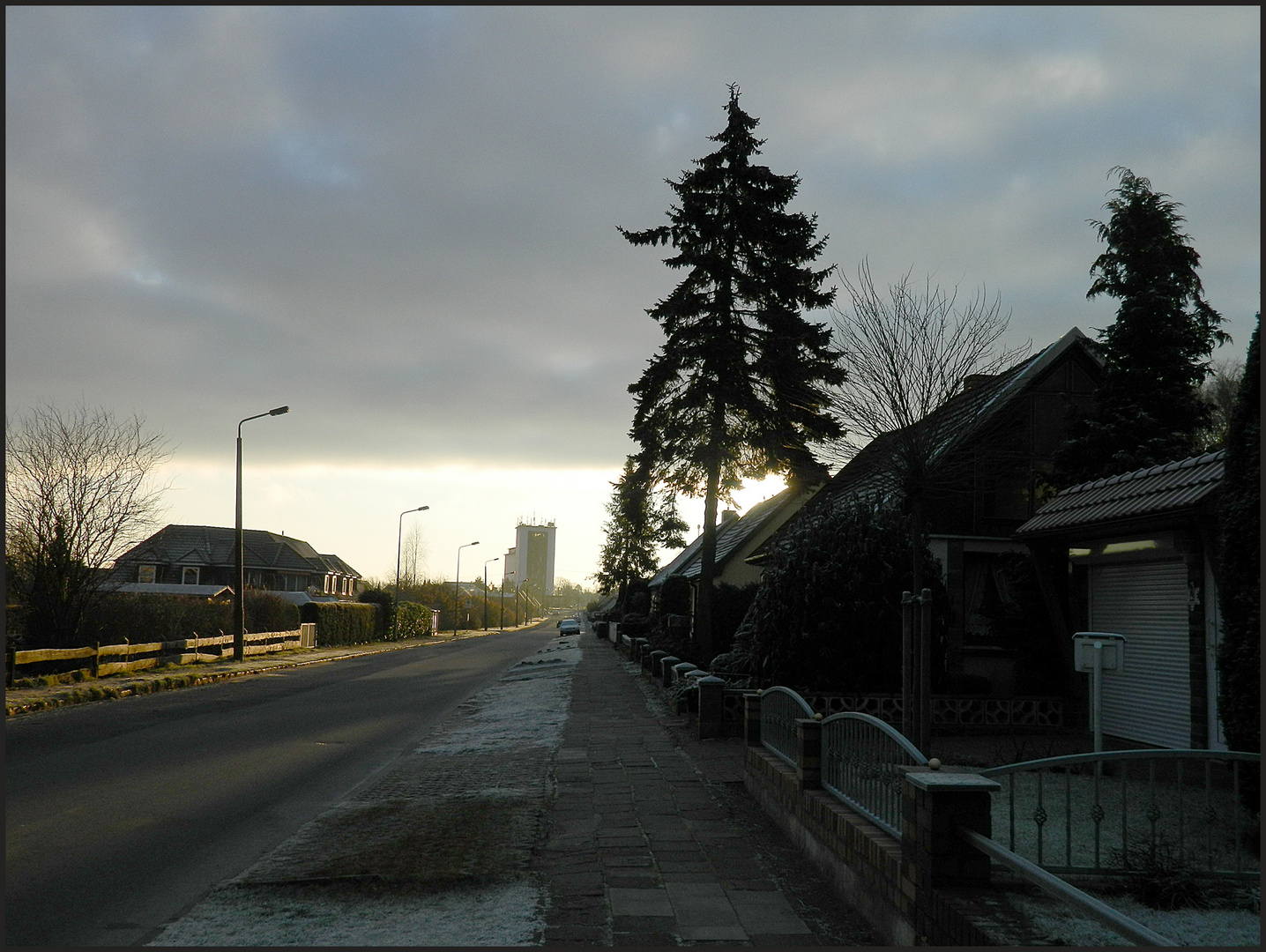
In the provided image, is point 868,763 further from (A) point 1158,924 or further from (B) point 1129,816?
(B) point 1129,816

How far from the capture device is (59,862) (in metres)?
7.27

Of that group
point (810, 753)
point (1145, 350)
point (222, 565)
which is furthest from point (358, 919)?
point (222, 565)

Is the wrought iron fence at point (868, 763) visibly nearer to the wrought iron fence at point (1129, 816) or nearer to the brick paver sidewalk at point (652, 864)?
the wrought iron fence at point (1129, 816)

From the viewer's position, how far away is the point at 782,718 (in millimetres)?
9125

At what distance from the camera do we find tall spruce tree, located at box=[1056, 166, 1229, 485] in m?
19.7

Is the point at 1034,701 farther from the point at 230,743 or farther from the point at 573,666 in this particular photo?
the point at 573,666

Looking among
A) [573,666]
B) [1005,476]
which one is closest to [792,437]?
[1005,476]

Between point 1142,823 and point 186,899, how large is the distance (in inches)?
282

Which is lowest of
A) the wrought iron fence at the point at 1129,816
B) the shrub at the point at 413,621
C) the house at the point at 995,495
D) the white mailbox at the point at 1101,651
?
the shrub at the point at 413,621

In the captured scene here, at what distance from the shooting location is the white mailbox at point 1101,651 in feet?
31.4

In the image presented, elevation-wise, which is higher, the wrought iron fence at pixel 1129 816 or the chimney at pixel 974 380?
the chimney at pixel 974 380

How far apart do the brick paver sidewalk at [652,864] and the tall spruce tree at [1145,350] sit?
1188 cm

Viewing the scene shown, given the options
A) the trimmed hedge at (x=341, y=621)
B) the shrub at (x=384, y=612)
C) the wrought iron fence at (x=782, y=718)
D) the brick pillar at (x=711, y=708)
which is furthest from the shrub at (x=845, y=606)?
the shrub at (x=384, y=612)

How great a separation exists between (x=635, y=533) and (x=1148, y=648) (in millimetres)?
43106
